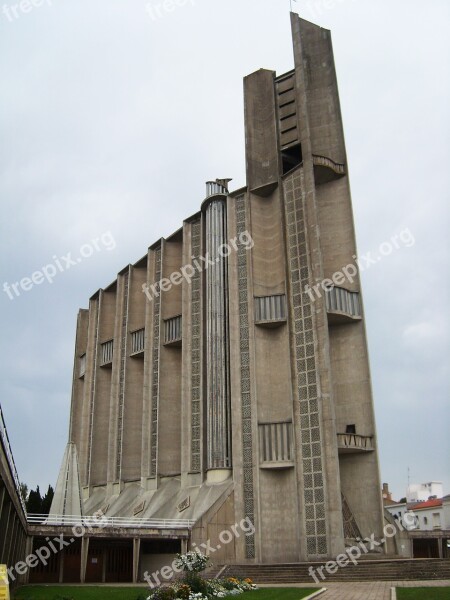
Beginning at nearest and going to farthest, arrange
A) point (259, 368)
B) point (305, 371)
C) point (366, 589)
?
1. point (366, 589)
2. point (305, 371)
3. point (259, 368)

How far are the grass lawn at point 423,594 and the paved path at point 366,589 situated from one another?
224 millimetres

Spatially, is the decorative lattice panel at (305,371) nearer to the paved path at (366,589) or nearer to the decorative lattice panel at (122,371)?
the paved path at (366,589)

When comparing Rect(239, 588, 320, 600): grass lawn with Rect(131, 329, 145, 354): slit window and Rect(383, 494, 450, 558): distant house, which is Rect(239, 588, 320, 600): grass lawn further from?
Rect(131, 329, 145, 354): slit window

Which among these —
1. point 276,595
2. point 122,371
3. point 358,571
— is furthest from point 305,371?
point 122,371

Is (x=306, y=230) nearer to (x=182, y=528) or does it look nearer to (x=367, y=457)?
(x=367, y=457)

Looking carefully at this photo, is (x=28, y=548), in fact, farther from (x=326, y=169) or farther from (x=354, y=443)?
(x=326, y=169)

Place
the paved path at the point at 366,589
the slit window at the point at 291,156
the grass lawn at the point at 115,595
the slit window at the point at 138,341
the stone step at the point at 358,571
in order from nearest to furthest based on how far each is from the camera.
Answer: the paved path at the point at 366,589, the grass lawn at the point at 115,595, the stone step at the point at 358,571, the slit window at the point at 291,156, the slit window at the point at 138,341

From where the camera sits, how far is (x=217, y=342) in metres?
32.4

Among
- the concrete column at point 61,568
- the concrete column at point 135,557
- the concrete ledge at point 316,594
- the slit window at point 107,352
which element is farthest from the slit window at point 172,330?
the concrete ledge at point 316,594

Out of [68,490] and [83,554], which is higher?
[68,490]

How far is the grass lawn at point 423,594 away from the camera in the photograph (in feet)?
45.0

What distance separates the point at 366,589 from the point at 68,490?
15254 mm

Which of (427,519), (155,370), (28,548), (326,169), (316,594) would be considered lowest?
(316,594)

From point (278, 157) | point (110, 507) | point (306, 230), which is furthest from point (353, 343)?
point (110, 507)
